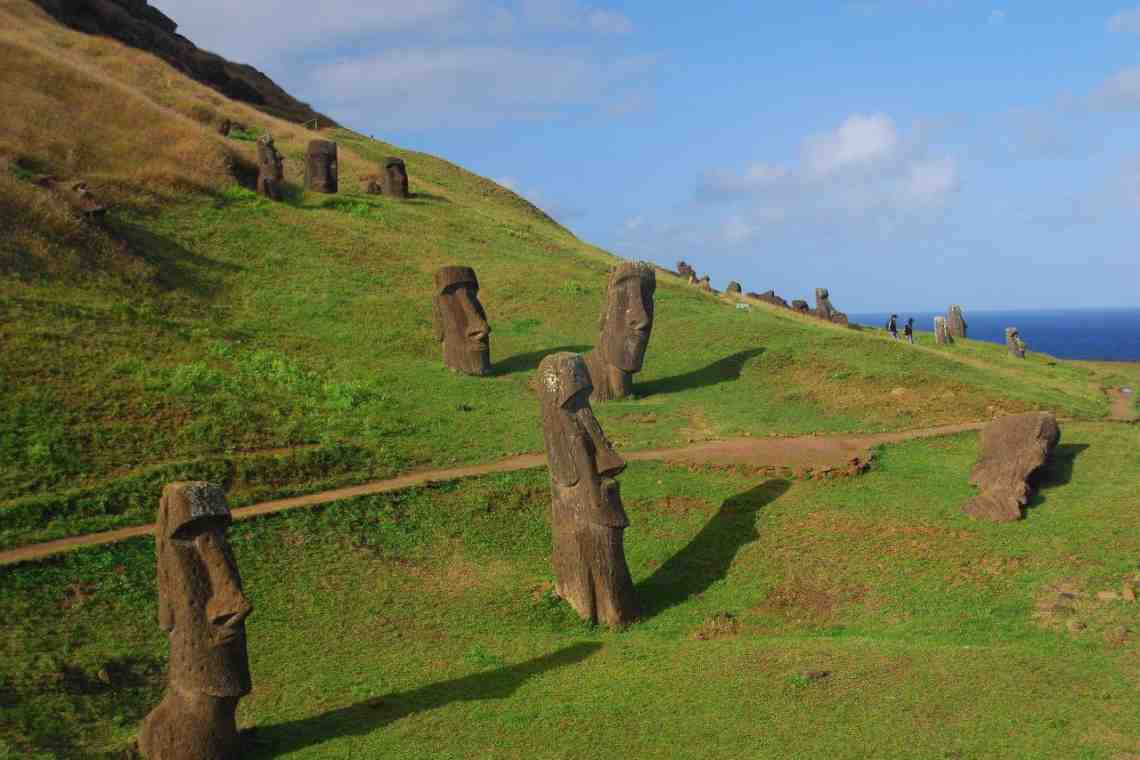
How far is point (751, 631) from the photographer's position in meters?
17.1

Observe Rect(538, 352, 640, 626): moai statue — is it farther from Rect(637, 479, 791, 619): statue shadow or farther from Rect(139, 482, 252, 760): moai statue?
Rect(139, 482, 252, 760): moai statue

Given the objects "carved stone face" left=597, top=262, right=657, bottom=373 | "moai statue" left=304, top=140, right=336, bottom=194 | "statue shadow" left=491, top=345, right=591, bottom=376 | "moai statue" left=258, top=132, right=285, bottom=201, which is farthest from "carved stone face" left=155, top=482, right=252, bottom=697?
"moai statue" left=304, top=140, right=336, bottom=194

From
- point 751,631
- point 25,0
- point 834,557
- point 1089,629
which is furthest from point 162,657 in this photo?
point 25,0

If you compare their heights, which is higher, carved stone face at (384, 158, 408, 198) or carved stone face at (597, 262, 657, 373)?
carved stone face at (384, 158, 408, 198)

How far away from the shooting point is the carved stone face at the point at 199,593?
12453 mm

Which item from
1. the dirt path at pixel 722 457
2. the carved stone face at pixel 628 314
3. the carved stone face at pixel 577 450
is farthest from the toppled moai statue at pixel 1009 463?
the carved stone face at pixel 628 314

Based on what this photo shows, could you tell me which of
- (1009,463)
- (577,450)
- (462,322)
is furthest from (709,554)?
(462,322)

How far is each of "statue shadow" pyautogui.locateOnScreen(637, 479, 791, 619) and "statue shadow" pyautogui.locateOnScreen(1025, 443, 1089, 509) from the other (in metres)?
4.96

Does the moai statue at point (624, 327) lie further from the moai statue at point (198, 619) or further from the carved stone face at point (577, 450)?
the moai statue at point (198, 619)

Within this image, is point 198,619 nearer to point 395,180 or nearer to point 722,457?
point 722,457

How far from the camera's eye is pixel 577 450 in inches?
698

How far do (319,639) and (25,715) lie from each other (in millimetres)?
4366

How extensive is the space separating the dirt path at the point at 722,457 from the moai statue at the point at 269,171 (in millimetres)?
26148

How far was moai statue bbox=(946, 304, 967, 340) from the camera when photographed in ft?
177
